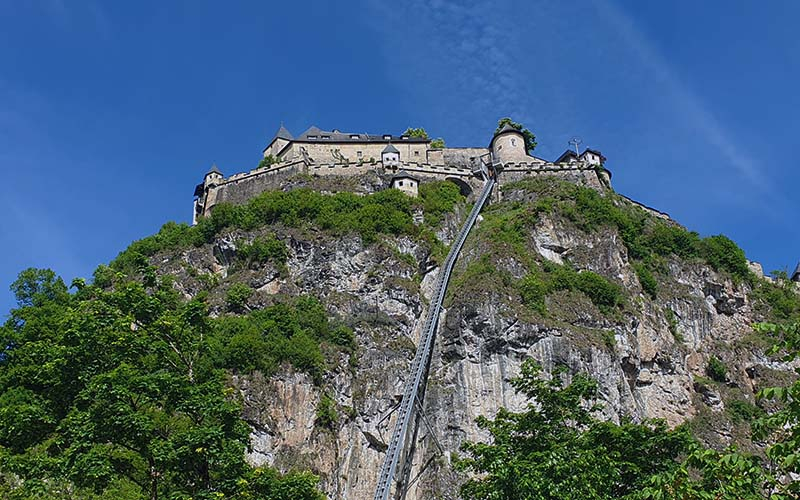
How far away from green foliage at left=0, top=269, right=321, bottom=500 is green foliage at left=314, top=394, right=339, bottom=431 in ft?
58.4

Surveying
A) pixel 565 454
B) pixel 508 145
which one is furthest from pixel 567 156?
pixel 565 454

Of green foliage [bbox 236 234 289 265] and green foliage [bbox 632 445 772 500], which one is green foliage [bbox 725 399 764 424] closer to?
green foliage [bbox 236 234 289 265]

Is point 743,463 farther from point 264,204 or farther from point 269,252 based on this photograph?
point 264,204

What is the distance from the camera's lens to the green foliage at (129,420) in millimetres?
18312

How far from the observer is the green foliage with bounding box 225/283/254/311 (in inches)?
1855

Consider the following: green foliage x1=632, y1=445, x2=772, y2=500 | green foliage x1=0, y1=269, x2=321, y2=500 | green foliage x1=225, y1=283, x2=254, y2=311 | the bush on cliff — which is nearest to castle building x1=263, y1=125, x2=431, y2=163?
the bush on cliff

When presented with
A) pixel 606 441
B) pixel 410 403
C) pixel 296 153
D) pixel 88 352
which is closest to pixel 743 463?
pixel 606 441

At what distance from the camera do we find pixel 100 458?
1830 centimetres

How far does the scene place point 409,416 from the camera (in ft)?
132

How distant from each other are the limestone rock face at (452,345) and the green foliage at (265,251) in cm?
65

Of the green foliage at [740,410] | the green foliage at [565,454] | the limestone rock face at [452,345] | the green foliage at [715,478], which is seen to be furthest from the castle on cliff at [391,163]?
the green foliage at [715,478]

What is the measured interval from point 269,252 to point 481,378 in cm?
1567

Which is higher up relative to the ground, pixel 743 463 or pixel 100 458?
pixel 100 458

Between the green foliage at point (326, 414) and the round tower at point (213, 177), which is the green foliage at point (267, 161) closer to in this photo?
the round tower at point (213, 177)
